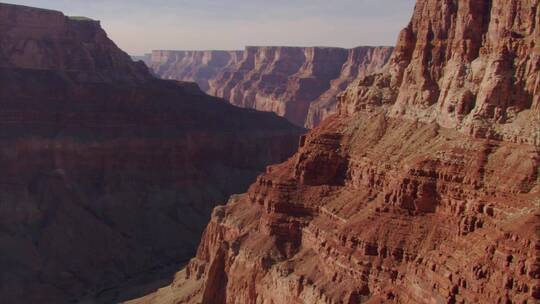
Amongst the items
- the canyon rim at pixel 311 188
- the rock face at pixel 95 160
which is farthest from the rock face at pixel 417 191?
the rock face at pixel 95 160

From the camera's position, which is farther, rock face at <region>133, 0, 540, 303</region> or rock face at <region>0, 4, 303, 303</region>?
rock face at <region>0, 4, 303, 303</region>

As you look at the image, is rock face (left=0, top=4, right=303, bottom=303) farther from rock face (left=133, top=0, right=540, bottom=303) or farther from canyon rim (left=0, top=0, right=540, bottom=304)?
rock face (left=133, top=0, right=540, bottom=303)

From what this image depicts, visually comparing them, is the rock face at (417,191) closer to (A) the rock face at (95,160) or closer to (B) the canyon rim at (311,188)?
(B) the canyon rim at (311,188)

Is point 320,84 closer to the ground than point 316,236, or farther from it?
farther from it

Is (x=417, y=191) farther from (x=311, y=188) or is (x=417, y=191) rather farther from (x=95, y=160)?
(x=95, y=160)

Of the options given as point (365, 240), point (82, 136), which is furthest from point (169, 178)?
point (365, 240)

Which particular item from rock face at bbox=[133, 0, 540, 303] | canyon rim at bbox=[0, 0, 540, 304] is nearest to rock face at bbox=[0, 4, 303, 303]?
canyon rim at bbox=[0, 0, 540, 304]

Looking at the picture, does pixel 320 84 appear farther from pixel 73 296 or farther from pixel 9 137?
pixel 73 296
